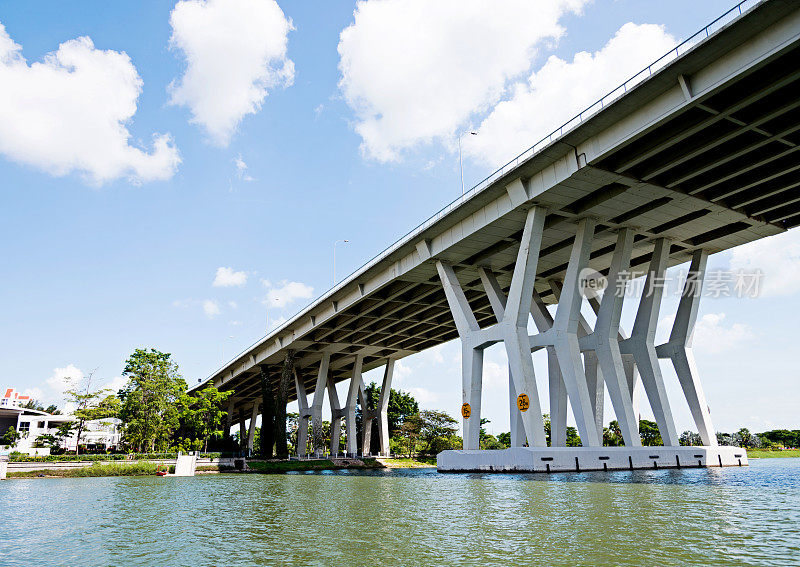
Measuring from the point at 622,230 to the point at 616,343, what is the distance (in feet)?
23.6

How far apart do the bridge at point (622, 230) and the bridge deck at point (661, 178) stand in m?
0.08

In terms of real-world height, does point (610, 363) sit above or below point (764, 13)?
below

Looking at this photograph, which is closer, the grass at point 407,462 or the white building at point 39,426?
the grass at point 407,462

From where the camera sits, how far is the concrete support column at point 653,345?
33375 mm

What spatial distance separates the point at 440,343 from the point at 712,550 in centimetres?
6089

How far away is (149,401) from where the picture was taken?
5322 cm

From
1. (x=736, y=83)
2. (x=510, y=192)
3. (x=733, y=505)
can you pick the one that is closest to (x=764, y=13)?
(x=736, y=83)

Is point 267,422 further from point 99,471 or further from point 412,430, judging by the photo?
point 412,430

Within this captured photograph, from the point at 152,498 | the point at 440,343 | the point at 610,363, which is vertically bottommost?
the point at 152,498

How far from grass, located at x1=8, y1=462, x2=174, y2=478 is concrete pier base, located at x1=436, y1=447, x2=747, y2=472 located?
21200 millimetres

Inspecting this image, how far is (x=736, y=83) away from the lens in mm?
22281

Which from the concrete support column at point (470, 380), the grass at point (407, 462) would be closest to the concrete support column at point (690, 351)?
the concrete support column at point (470, 380)

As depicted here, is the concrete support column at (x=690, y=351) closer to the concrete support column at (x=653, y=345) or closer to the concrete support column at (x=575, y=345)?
the concrete support column at (x=653, y=345)

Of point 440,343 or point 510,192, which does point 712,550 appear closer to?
point 510,192
